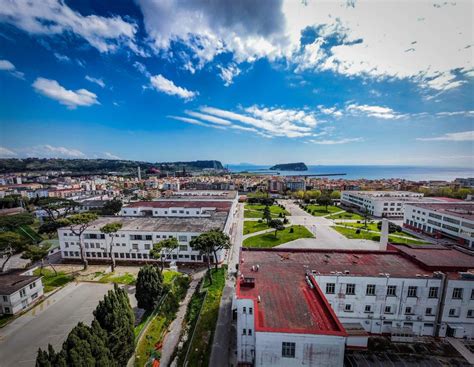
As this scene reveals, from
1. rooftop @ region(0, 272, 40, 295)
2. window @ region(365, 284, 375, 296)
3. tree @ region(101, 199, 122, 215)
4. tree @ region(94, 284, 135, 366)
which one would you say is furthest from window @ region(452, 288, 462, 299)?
tree @ region(101, 199, 122, 215)

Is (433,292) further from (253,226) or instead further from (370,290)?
(253,226)

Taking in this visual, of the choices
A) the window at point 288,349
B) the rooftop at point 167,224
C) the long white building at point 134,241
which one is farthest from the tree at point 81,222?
the window at point 288,349

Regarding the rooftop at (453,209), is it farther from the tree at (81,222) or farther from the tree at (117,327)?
the tree at (81,222)

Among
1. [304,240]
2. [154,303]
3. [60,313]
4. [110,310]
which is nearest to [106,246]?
Result: [60,313]

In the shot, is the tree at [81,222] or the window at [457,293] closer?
the window at [457,293]

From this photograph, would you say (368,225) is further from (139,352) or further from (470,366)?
(139,352)

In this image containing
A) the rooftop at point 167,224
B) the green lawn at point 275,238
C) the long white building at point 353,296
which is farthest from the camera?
the green lawn at point 275,238
